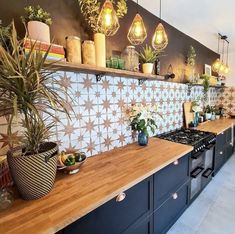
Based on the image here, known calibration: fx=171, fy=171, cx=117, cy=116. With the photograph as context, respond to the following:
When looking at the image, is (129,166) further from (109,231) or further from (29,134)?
(29,134)

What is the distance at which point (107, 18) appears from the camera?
1317mm

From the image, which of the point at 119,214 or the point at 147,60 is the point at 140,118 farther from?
the point at 119,214

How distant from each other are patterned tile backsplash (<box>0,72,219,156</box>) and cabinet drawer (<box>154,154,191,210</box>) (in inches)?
23.1

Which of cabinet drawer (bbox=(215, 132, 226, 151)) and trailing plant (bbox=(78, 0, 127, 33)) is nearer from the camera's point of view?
trailing plant (bbox=(78, 0, 127, 33))

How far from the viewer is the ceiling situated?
192cm

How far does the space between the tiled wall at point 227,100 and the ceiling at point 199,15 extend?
172 centimetres

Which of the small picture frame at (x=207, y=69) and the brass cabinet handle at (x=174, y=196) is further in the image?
the small picture frame at (x=207, y=69)

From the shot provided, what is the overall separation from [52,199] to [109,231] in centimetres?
43

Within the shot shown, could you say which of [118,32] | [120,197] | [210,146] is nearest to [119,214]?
[120,197]

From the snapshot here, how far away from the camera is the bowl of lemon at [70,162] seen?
4.07ft

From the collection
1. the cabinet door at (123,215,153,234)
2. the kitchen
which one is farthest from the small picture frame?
the cabinet door at (123,215,153,234)

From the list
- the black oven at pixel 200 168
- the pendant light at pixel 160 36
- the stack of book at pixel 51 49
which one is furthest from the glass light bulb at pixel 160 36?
the black oven at pixel 200 168

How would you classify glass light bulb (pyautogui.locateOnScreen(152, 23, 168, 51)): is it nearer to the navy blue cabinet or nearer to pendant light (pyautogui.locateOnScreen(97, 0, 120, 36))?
pendant light (pyautogui.locateOnScreen(97, 0, 120, 36))

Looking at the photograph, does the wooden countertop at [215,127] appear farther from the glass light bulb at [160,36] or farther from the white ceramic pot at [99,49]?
the white ceramic pot at [99,49]
